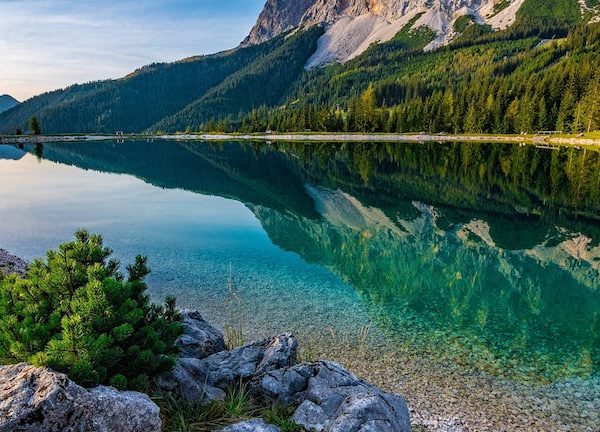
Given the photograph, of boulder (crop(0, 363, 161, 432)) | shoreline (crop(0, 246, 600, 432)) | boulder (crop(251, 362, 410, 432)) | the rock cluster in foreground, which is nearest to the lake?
shoreline (crop(0, 246, 600, 432))

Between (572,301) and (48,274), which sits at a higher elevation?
(48,274)

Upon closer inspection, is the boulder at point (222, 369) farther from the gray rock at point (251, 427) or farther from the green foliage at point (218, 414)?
the gray rock at point (251, 427)

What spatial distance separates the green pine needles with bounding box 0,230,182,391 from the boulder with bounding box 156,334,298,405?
0.70m

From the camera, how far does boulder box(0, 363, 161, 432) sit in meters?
5.47

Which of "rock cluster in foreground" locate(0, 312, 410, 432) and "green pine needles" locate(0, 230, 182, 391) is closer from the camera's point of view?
"rock cluster in foreground" locate(0, 312, 410, 432)

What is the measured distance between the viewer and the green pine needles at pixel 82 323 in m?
6.23

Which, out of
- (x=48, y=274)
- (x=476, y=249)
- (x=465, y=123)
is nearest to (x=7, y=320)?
(x=48, y=274)

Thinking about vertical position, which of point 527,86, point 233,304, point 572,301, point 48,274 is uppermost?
point 527,86

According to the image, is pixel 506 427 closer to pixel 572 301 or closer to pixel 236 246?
pixel 572 301

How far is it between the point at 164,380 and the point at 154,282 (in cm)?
1379

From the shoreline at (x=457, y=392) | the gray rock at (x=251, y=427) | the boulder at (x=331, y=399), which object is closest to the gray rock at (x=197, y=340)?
the boulder at (x=331, y=399)

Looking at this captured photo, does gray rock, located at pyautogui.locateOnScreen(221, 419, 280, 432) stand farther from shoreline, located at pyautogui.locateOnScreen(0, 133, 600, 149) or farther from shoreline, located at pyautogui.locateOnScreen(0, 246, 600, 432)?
shoreline, located at pyautogui.locateOnScreen(0, 133, 600, 149)

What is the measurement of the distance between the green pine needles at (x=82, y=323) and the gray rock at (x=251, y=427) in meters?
1.58

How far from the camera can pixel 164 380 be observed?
8.40 meters
